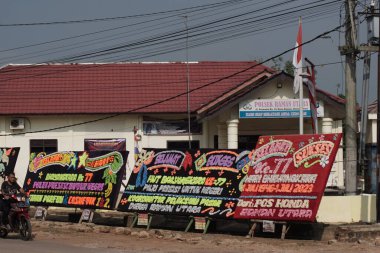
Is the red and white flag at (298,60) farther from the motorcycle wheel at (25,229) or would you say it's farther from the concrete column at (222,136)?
the motorcycle wheel at (25,229)

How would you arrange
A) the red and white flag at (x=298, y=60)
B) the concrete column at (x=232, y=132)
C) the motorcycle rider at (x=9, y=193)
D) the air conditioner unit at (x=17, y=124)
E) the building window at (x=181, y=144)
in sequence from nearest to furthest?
1. the motorcycle rider at (x=9, y=193)
2. the red and white flag at (x=298, y=60)
3. the concrete column at (x=232, y=132)
4. the building window at (x=181, y=144)
5. the air conditioner unit at (x=17, y=124)

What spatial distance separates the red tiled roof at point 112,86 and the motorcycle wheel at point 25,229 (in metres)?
15.5

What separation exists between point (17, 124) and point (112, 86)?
4947 mm

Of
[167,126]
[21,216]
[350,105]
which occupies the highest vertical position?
[350,105]

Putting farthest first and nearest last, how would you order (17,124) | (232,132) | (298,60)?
1. (17,124)
2. (232,132)
3. (298,60)

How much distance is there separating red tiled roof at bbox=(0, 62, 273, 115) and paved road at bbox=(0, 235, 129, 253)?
15.7m

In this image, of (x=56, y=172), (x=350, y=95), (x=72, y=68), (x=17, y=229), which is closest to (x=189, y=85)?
(x=72, y=68)

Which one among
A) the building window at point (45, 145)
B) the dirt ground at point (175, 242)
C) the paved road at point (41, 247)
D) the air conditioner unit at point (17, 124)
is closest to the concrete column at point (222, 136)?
the building window at point (45, 145)

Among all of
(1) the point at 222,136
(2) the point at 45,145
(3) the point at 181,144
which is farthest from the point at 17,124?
(1) the point at 222,136

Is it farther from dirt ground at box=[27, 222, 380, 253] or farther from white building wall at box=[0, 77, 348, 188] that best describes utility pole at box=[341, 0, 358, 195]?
white building wall at box=[0, 77, 348, 188]

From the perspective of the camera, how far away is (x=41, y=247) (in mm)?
14406

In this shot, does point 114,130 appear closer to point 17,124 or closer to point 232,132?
point 17,124

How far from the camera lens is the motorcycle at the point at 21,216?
50.8 feet

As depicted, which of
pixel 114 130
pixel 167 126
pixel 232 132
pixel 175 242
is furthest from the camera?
pixel 114 130
